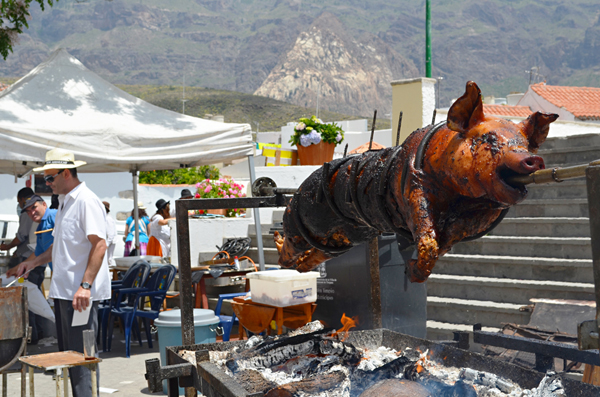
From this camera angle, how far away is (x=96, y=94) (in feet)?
23.5

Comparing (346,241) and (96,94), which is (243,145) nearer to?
(96,94)

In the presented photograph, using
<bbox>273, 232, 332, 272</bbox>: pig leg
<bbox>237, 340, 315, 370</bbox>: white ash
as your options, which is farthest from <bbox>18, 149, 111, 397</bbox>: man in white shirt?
<bbox>273, 232, 332, 272</bbox>: pig leg

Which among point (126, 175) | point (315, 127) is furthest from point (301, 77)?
point (315, 127)

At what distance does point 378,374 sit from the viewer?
9.63 ft

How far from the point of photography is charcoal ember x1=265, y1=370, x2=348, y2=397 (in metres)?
2.46

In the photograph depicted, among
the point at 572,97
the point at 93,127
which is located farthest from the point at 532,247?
the point at 572,97

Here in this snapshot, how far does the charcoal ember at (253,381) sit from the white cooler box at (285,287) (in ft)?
7.34

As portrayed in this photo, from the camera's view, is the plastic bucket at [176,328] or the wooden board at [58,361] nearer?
the wooden board at [58,361]

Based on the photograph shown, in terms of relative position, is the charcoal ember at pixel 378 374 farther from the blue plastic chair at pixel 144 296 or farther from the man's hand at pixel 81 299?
the blue plastic chair at pixel 144 296

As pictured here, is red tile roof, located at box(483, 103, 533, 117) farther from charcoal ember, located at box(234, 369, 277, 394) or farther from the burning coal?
charcoal ember, located at box(234, 369, 277, 394)

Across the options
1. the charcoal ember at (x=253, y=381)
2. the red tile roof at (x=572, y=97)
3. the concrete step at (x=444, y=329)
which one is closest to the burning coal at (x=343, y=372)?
the charcoal ember at (x=253, y=381)

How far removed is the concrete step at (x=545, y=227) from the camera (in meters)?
7.05

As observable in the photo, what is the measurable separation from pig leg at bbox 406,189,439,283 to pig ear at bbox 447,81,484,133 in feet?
0.82

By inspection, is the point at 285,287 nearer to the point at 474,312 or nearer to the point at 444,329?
the point at 444,329
